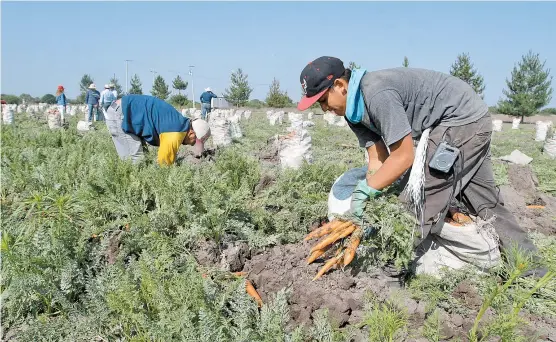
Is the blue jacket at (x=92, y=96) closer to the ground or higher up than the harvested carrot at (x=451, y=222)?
higher up

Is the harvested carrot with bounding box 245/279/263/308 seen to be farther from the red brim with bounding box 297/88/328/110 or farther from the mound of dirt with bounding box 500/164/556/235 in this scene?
the mound of dirt with bounding box 500/164/556/235

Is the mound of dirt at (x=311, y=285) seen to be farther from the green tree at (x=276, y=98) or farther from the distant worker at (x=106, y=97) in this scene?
the green tree at (x=276, y=98)

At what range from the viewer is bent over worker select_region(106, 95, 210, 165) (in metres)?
4.53

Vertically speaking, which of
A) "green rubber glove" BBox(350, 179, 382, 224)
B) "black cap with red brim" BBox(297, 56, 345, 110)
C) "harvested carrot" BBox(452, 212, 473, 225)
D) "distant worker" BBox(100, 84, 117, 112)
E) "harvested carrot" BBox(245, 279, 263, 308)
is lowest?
"harvested carrot" BBox(245, 279, 263, 308)

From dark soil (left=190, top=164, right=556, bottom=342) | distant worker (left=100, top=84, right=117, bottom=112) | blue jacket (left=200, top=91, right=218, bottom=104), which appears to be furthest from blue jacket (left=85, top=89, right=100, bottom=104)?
dark soil (left=190, top=164, right=556, bottom=342)

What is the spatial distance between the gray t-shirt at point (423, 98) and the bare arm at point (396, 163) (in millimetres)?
102

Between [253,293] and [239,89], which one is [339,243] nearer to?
[253,293]

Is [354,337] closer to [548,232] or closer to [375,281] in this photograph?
[375,281]

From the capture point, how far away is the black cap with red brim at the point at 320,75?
90.0 inches

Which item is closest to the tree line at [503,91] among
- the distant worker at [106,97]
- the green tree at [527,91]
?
the green tree at [527,91]

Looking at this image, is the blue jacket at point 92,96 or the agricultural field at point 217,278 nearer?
the agricultural field at point 217,278

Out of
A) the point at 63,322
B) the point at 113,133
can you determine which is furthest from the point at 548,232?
the point at 113,133

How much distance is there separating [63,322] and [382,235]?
1.73 m

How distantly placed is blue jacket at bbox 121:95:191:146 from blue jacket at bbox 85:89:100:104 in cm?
1075
